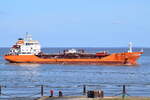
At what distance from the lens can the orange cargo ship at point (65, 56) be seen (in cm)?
11175

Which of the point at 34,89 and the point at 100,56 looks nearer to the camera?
the point at 34,89

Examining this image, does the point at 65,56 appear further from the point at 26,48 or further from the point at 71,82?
the point at 71,82

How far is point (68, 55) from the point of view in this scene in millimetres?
113062

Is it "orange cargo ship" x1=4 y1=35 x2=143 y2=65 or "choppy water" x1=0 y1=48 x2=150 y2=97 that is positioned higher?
"orange cargo ship" x1=4 y1=35 x2=143 y2=65

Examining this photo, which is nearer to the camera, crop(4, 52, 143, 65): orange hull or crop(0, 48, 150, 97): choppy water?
crop(0, 48, 150, 97): choppy water

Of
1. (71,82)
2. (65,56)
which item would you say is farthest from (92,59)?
(71,82)

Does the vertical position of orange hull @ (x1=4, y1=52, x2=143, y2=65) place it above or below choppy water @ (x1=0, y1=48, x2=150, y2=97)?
above

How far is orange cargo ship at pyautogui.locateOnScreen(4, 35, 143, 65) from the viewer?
367 ft

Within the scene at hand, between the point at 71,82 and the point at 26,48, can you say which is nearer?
the point at 71,82

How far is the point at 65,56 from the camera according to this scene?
114062 mm

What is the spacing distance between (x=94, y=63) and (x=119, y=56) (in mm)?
5236

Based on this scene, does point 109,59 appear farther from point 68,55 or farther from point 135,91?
point 135,91

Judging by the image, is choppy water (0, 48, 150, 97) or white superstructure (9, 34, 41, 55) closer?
choppy water (0, 48, 150, 97)

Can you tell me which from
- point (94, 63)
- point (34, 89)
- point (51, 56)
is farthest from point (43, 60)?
point (34, 89)
